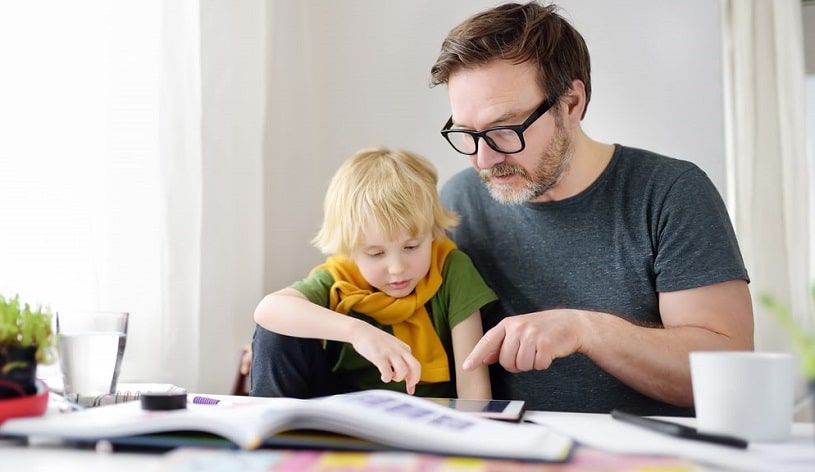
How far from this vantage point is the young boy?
141 centimetres

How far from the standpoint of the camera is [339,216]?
60.7 inches

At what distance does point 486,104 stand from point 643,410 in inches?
25.1

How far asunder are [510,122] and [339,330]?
51cm

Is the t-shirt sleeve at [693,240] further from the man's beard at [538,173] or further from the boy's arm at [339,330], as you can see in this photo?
the boy's arm at [339,330]

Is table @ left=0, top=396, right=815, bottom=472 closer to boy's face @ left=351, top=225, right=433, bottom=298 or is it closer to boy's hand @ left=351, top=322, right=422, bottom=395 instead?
boy's hand @ left=351, top=322, right=422, bottom=395

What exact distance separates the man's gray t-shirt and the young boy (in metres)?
0.11

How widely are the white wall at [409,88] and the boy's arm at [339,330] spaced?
3.07ft

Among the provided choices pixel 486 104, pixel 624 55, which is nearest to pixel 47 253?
pixel 486 104

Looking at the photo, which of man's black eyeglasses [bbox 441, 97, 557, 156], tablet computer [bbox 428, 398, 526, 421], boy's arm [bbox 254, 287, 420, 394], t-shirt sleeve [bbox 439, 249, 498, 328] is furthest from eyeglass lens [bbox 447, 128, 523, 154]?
tablet computer [bbox 428, 398, 526, 421]

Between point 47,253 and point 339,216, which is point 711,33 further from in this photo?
point 47,253

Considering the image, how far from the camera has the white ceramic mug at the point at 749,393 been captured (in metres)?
0.76

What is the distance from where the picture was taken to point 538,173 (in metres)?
1.53

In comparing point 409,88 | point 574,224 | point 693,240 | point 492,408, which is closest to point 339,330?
point 492,408

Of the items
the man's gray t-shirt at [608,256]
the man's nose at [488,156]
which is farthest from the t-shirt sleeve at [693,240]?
the man's nose at [488,156]
